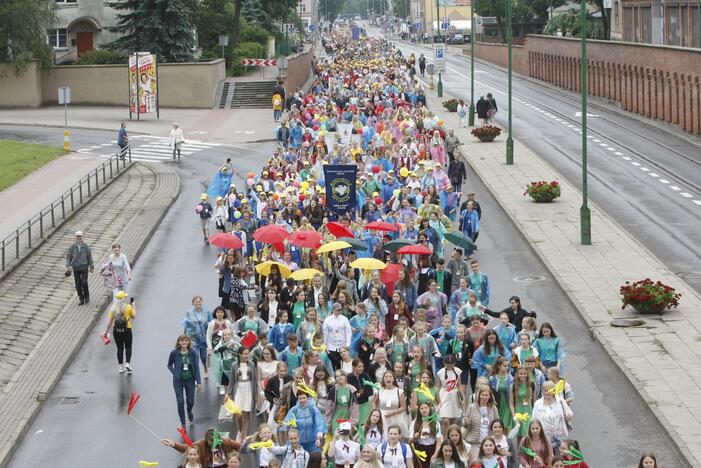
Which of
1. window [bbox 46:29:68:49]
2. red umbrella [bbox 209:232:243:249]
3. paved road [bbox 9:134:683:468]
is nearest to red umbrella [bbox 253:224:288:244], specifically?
red umbrella [bbox 209:232:243:249]

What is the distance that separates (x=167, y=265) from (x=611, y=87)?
47.5m

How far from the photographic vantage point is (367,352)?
20.3m

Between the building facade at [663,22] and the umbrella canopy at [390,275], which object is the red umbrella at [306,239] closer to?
the umbrella canopy at [390,275]

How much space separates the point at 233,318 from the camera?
24906 millimetres

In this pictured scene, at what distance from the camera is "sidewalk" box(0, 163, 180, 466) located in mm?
21969

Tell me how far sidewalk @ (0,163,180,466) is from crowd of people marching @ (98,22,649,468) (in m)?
2.17

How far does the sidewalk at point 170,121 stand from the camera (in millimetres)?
63000

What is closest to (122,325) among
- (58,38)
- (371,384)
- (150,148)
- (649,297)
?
(371,384)

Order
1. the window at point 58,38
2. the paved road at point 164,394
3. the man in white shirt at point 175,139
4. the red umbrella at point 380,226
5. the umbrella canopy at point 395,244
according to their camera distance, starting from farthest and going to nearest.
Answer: the window at point 58,38 → the man in white shirt at point 175,139 → the red umbrella at point 380,226 → the umbrella canopy at point 395,244 → the paved road at point 164,394

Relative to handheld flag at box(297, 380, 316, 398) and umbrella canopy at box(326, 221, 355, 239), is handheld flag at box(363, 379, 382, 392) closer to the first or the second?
handheld flag at box(297, 380, 316, 398)

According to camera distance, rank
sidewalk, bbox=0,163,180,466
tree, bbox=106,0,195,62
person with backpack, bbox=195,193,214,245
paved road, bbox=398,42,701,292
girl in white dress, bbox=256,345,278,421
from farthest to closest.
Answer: tree, bbox=106,0,195,62
paved road, bbox=398,42,701,292
person with backpack, bbox=195,193,214,245
sidewalk, bbox=0,163,180,466
girl in white dress, bbox=256,345,278,421

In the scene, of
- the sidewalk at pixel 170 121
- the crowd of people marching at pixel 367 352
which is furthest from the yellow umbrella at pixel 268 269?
the sidewalk at pixel 170 121

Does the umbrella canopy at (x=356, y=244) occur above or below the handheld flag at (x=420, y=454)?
above

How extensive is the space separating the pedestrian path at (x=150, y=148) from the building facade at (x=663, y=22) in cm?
2872
